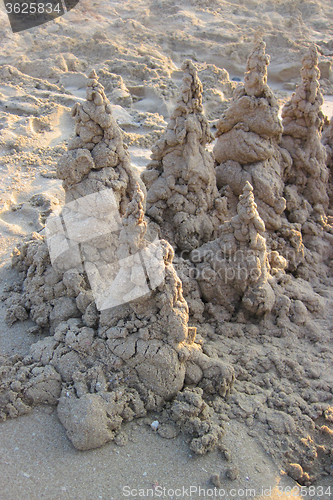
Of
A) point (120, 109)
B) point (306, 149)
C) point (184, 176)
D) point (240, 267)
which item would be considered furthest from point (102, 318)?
point (120, 109)

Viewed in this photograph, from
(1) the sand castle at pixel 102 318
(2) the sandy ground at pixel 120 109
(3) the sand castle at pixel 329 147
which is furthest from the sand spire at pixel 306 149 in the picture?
(2) the sandy ground at pixel 120 109

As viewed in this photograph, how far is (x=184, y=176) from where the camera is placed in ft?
11.8

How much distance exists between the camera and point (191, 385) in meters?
2.52

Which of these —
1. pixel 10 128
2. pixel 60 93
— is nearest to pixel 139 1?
pixel 60 93

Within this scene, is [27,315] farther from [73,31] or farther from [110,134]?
[73,31]

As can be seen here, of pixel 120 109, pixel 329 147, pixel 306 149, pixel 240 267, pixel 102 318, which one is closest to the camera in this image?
pixel 102 318

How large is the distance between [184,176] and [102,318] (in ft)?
5.52

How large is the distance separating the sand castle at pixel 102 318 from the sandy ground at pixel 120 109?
133 mm

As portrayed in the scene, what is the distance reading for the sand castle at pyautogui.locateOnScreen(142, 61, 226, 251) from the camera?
11.6ft

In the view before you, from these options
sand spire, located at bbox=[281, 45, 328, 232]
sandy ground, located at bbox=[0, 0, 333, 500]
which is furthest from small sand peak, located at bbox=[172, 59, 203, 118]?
sandy ground, located at bbox=[0, 0, 333, 500]

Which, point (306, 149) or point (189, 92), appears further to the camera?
point (306, 149)

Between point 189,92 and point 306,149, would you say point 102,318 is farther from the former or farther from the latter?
point 306,149

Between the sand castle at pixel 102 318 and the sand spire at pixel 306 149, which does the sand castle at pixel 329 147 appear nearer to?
the sand spire at pixel 306 149

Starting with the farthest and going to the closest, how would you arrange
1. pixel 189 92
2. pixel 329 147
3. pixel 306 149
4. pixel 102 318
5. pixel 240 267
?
pixel 329 147 < pixel 306 149 < pixel 189 92 < pixel 240 267 < pixel 102 318
